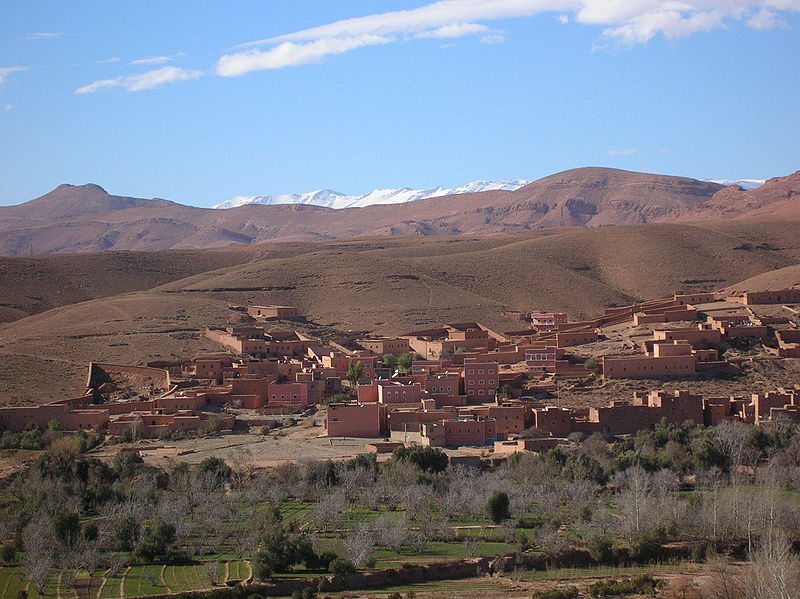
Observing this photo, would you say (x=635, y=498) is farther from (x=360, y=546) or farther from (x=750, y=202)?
(x=750, y=202)

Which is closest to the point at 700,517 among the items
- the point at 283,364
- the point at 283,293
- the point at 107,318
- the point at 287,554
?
the point at 287,554

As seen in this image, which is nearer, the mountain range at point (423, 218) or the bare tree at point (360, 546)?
the bare tree at point (360, 546)

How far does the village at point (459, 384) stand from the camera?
4316cm

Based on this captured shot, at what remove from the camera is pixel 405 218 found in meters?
177

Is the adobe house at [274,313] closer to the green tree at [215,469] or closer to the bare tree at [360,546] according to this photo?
the green tree at [215,469]

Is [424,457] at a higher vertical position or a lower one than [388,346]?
lower

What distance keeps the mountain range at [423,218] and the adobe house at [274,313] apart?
79621mm

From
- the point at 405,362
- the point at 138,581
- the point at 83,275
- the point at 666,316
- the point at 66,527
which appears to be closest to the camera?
the point at 138,581

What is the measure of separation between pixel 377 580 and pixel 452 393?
54.8 ft

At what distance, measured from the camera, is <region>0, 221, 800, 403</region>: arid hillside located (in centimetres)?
5706

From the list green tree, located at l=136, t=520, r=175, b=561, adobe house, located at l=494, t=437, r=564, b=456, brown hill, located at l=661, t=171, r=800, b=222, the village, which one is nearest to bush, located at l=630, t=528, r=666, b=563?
adobe house, located at l=494, t=437, r=564, b=456

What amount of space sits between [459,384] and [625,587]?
17.7 meters

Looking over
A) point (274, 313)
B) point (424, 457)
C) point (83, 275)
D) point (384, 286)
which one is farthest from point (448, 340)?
point (83, 275)

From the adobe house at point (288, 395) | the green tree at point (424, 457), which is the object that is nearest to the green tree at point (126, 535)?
the green tree at point (424, 457)
